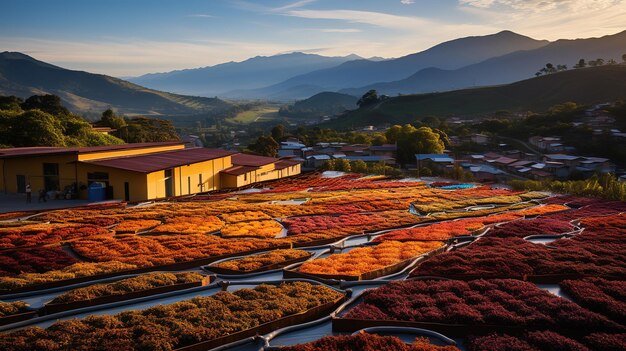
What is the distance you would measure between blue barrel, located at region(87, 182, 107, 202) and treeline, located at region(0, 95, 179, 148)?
2637 cm

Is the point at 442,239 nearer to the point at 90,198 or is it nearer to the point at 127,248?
the point at 127,248

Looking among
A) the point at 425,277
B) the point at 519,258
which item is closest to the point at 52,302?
the point at 425,277

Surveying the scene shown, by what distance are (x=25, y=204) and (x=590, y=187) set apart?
4933 cm

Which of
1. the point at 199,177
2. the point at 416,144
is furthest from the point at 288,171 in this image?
the point at 416,144

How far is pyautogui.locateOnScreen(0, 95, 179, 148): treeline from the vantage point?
200ft

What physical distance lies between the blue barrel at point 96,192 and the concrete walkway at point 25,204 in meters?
0.70

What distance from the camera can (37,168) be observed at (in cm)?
4119

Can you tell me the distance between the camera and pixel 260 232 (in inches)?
1064

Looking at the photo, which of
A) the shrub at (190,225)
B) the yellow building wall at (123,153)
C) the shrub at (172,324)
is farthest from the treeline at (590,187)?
the yellow building wall at (123,153)

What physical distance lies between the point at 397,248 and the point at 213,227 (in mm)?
11638

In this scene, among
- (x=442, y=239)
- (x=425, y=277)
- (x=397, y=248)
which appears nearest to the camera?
(x=425, y=277)

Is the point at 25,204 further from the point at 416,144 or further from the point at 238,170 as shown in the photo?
the point at 416,144

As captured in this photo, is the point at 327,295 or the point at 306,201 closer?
the point at 327,295

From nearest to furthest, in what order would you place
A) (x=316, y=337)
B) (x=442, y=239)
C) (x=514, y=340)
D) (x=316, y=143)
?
1. (x=514, y=340)
2. (x=316, y=337)
3. (x=442, y=239)
4. (x=316, y=143)
